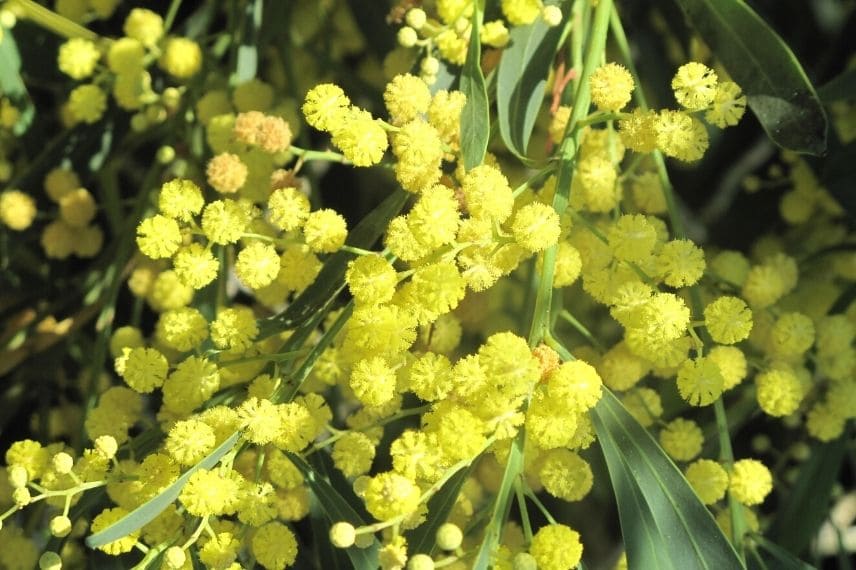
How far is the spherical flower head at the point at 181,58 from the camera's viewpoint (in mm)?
1204

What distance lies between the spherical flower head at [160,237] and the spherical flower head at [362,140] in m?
0.17

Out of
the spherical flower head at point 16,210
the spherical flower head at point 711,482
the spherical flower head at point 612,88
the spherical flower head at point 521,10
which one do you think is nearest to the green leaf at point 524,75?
the spherical flower head at point 521,10

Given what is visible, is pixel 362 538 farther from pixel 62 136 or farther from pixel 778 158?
pixel 778 158

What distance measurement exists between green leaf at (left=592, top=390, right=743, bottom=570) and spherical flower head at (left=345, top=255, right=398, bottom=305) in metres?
0.22

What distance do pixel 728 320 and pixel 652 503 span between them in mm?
173

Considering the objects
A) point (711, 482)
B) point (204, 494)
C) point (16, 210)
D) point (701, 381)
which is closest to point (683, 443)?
point (711, 482)

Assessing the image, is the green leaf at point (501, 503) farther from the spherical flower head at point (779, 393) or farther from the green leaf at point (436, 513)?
the spherical flower head at point (779, 393)

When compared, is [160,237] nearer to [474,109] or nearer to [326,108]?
[326,108]

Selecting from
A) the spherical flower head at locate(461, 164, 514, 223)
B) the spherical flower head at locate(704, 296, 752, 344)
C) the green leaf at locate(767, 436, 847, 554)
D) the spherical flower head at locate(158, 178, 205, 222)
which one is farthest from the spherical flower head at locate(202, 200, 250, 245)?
the green leaf at locate(767, 436, 847, 554)

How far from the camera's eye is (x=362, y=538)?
851 millimetres

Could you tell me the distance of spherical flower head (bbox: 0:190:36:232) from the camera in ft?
4.11

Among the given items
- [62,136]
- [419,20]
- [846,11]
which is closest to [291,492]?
[419,20]

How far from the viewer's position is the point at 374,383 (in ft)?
2.83

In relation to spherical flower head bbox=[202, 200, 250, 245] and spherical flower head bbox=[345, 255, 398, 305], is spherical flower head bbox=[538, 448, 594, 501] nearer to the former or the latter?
spherical flower head bbox=[345, 255, 398, 305]
